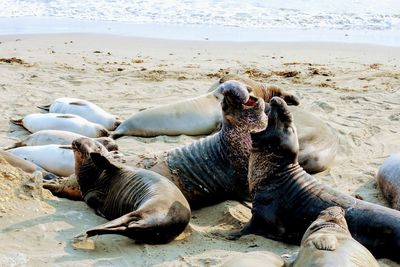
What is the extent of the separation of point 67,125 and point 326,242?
454 cm

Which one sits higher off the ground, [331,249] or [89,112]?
[331,249]

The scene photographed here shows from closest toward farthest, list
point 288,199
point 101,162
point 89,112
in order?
point 288,199 < point 101,162 < point 89,112

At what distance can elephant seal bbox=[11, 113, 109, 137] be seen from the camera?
7613mm

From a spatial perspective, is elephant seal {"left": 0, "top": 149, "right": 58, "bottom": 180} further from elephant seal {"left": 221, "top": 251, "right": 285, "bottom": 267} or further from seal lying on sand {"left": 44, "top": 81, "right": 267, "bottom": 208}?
elephant seal {"left": 221, "top": 251, "right": 285, "bottom": 267}

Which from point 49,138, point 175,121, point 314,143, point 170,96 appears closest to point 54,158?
point 49,138

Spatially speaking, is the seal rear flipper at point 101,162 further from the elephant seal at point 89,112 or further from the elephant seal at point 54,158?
the elephant seal at point 89,112

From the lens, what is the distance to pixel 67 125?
25.0ft

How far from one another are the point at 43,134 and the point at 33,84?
353cm

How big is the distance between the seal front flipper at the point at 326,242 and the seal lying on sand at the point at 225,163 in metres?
2.12

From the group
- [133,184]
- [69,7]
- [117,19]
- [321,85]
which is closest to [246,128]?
[133,184]

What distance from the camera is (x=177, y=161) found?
20.0 ft

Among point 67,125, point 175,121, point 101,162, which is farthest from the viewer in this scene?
point 175,121

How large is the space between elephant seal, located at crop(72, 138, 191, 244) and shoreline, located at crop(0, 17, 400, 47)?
945 cm

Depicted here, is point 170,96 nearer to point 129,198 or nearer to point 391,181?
point 391,181
